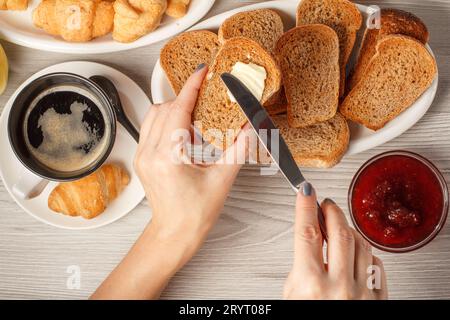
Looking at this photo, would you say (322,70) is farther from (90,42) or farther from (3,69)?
(3,69)

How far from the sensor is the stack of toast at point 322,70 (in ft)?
4.25

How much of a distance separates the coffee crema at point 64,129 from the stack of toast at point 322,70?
220 millimetres

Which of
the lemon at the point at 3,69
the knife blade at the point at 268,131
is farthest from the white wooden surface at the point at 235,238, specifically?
the knife blade at the point at 268,131

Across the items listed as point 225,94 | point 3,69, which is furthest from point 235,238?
point 3,69

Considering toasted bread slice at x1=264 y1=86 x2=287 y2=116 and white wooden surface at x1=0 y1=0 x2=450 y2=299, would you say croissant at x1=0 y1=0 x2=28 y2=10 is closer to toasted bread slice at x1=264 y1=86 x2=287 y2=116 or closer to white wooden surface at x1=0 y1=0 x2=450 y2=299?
white wooden surface at x1=0 y1=0 x2=450 y2=299

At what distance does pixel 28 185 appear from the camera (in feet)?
4.54

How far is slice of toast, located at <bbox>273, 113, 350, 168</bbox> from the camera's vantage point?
51.8 inches

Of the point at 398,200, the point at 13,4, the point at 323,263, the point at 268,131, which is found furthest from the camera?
the point at 13,4

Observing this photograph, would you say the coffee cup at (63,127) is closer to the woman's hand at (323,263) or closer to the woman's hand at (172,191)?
the woman's hand at (172,191)

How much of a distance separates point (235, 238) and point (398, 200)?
1.40 ft

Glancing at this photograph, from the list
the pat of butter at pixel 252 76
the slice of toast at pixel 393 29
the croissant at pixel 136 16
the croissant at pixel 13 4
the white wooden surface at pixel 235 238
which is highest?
the croissant at pixel 13 4

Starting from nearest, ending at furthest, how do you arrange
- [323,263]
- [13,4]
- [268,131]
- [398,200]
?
1. [323,263]
2. [268,131]
3. [398,200]
4. [13,4]

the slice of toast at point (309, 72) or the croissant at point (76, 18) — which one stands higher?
the croissant at point (76, 18)

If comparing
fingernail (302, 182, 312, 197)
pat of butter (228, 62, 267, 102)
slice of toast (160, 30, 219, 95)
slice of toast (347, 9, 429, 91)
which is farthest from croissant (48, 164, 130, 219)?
slice of toast (347, 9, 429, 91)
